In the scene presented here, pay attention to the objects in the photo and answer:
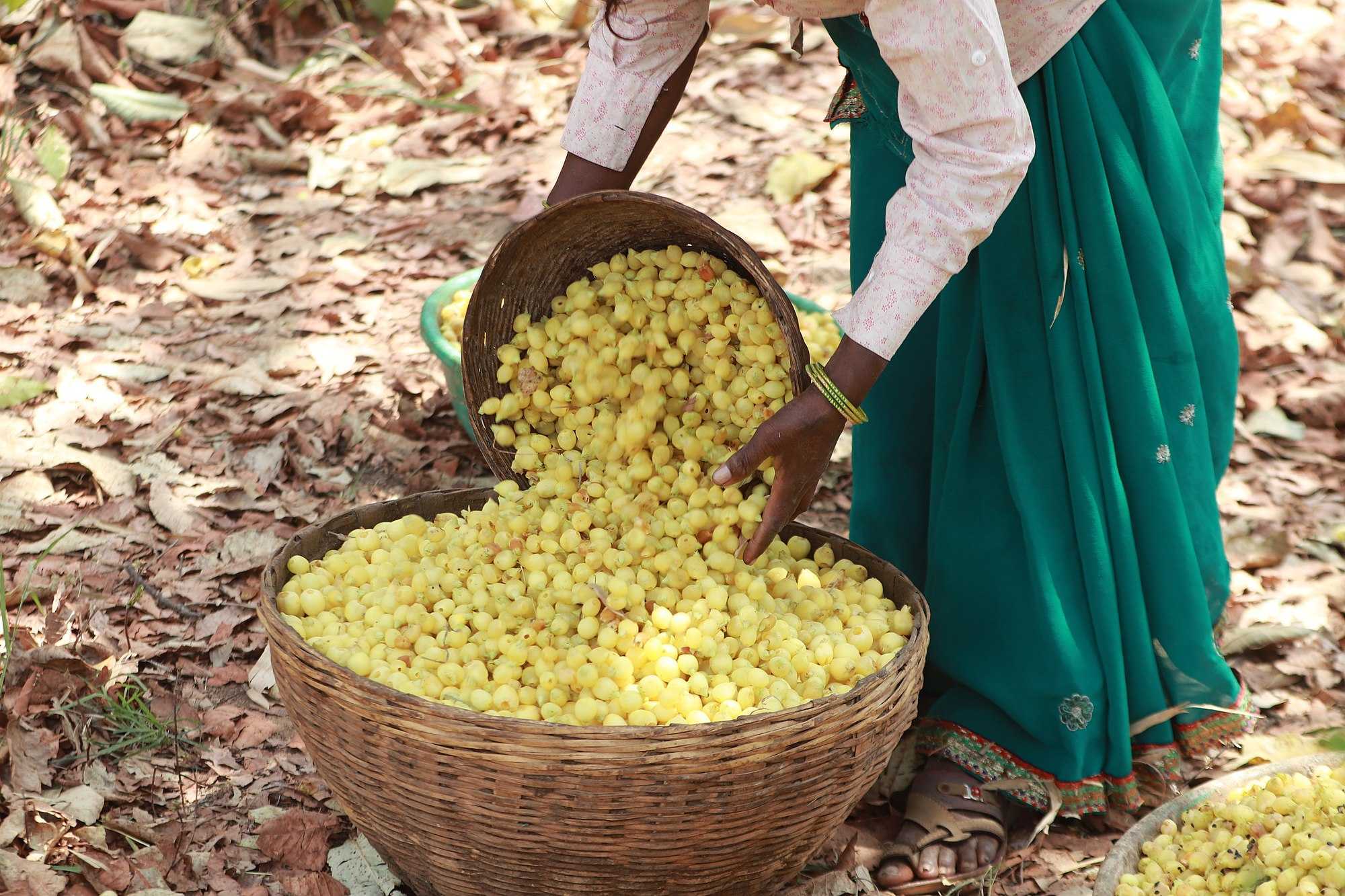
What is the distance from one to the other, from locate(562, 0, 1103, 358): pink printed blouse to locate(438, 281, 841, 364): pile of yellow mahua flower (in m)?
1.25

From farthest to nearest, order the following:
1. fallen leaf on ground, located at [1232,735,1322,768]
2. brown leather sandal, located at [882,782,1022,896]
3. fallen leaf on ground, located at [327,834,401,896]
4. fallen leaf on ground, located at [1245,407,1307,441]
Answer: fallen leaf on ground, located at [1245,407,1307,441] → fallen leaf on ground, located at [1232,735,1322,768] → brown leather sandal, located at [882,782,1022,896] → fallen leaf on ground, located at [327,834,401,896]

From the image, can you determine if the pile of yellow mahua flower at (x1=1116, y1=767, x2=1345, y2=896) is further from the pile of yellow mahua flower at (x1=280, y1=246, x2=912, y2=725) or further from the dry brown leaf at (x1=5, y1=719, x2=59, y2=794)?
the dry brown leaf at (x1=5, y1=719, x2=59, y2=794)

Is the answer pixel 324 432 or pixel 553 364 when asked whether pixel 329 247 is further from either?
pixel 553 364

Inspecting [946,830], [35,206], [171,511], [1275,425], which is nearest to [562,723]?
[946,830]

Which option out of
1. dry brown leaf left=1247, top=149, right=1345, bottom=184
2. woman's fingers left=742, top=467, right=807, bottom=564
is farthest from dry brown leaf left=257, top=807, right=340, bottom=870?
dry brown leaf left=1247, top=149, right=1345, bottom=184

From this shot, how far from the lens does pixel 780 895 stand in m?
2.02

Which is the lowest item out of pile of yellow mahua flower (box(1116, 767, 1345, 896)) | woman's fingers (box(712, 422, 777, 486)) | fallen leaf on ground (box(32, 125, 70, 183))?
pile of yellow mahua flower (box(1116, 767, 1345, 896))

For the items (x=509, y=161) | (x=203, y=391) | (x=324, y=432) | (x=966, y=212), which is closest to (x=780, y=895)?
(x=966, y=212)

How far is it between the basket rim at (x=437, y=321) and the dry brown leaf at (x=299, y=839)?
1.05 metres

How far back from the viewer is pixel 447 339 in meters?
3.11

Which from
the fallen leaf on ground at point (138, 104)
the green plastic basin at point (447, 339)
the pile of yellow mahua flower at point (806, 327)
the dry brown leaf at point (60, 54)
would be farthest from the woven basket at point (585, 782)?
the dry brown leaf at point (60, 54)

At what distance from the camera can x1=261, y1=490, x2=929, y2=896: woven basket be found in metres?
1.59

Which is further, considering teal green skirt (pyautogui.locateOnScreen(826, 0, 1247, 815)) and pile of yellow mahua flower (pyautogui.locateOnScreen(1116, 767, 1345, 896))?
teal green skirt (pyautogui.locateOnScreen(826, 0, 1247, 815))

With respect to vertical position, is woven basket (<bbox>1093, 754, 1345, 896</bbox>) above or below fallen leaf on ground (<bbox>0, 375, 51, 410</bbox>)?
above
